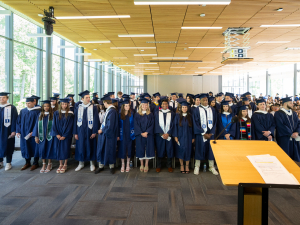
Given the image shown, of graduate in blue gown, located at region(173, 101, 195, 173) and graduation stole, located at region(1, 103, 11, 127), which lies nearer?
graduate in blue gown, located at region(173, 101, 195, 173)

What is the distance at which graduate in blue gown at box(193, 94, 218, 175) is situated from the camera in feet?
13.4

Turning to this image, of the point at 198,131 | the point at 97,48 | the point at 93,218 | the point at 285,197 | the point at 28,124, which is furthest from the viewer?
the point at 97,48

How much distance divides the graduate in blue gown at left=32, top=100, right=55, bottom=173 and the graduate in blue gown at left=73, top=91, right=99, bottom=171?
0.51m

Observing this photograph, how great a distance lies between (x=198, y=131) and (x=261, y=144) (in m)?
2.18

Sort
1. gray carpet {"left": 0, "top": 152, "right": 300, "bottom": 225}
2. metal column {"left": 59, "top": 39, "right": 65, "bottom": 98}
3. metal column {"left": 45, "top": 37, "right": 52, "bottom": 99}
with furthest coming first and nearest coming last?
metal column {"left": 59, "top": 39, "right": 65, "bottom": 98} < metal column {"left": 45, "top": 37, "right": 52, "bottom": 99} < gray carpet {"left": 0, "top": 152, "right": 300, "bottom": 225}

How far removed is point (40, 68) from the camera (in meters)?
7.89

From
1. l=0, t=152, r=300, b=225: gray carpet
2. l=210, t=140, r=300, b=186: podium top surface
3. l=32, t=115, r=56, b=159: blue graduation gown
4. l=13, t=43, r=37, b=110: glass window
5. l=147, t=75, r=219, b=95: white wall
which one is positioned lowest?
l=0, t=152, r=300, b=225: gray carpet

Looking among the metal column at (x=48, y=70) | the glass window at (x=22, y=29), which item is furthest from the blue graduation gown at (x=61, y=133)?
the glass window at (x=22, y=29)

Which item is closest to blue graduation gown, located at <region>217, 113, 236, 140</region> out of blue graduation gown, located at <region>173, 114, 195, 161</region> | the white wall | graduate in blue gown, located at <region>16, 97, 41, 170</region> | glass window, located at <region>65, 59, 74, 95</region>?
blue graduation gown, located at <region>173, 114, 195, 161</region>

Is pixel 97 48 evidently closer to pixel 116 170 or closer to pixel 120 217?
pixel 116 170

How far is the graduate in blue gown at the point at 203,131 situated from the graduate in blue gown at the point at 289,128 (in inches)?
53.4

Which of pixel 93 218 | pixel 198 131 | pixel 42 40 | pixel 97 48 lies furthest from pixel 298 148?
pixel 42 40

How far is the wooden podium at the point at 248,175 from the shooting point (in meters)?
1.39

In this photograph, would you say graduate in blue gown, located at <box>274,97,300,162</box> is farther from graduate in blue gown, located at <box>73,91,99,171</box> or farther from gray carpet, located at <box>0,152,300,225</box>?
graduate in blue gown, located at <box>73,91,99,171</box>
